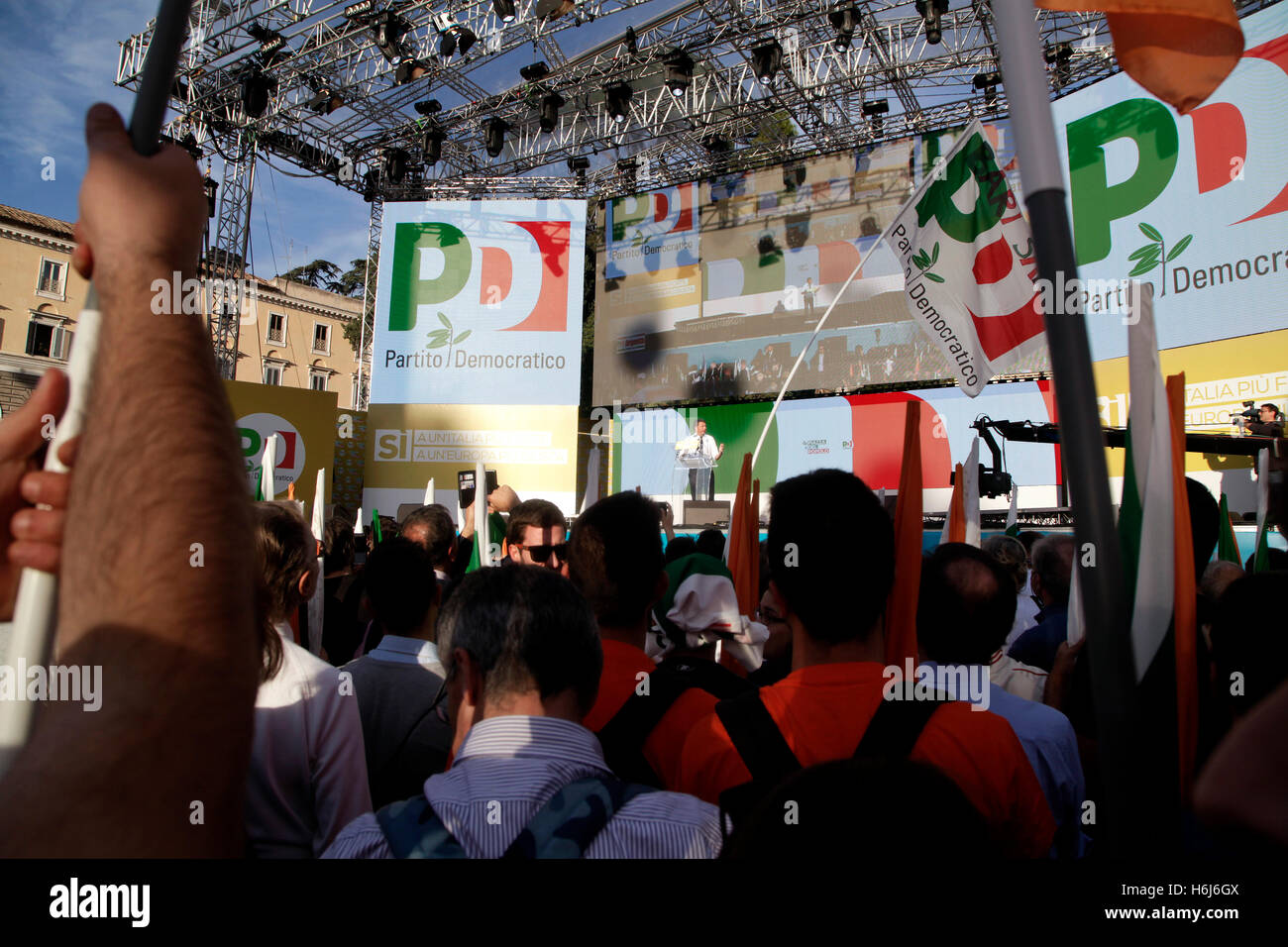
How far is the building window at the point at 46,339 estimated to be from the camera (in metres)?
26.8

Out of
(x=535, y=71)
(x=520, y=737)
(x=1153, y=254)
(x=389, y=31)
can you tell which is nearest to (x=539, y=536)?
(x=520, y=737)

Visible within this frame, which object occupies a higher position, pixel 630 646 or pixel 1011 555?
pixel 1011 555

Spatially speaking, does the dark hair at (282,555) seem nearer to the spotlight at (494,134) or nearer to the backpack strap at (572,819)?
the backpack strap at (572,819)

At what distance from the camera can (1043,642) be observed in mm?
3170

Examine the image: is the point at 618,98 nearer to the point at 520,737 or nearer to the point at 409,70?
the point at 409,70

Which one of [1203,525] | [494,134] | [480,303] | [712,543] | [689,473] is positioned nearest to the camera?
[1203,525]

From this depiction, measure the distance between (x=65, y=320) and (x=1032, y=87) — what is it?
3348 cm

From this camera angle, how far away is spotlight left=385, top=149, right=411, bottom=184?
18.6 m

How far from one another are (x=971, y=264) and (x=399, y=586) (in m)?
3.95

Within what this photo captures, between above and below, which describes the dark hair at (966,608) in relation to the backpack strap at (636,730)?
above

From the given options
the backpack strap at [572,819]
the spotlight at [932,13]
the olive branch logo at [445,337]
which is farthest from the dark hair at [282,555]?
the olive branch logo at [445,337]

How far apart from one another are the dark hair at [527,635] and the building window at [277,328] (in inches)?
1528

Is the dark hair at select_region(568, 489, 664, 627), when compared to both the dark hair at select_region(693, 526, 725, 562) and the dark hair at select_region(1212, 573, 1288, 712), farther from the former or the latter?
the dark hair at select_region(693, 526, 725, 562)

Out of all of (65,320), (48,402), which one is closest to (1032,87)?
(48,402)
